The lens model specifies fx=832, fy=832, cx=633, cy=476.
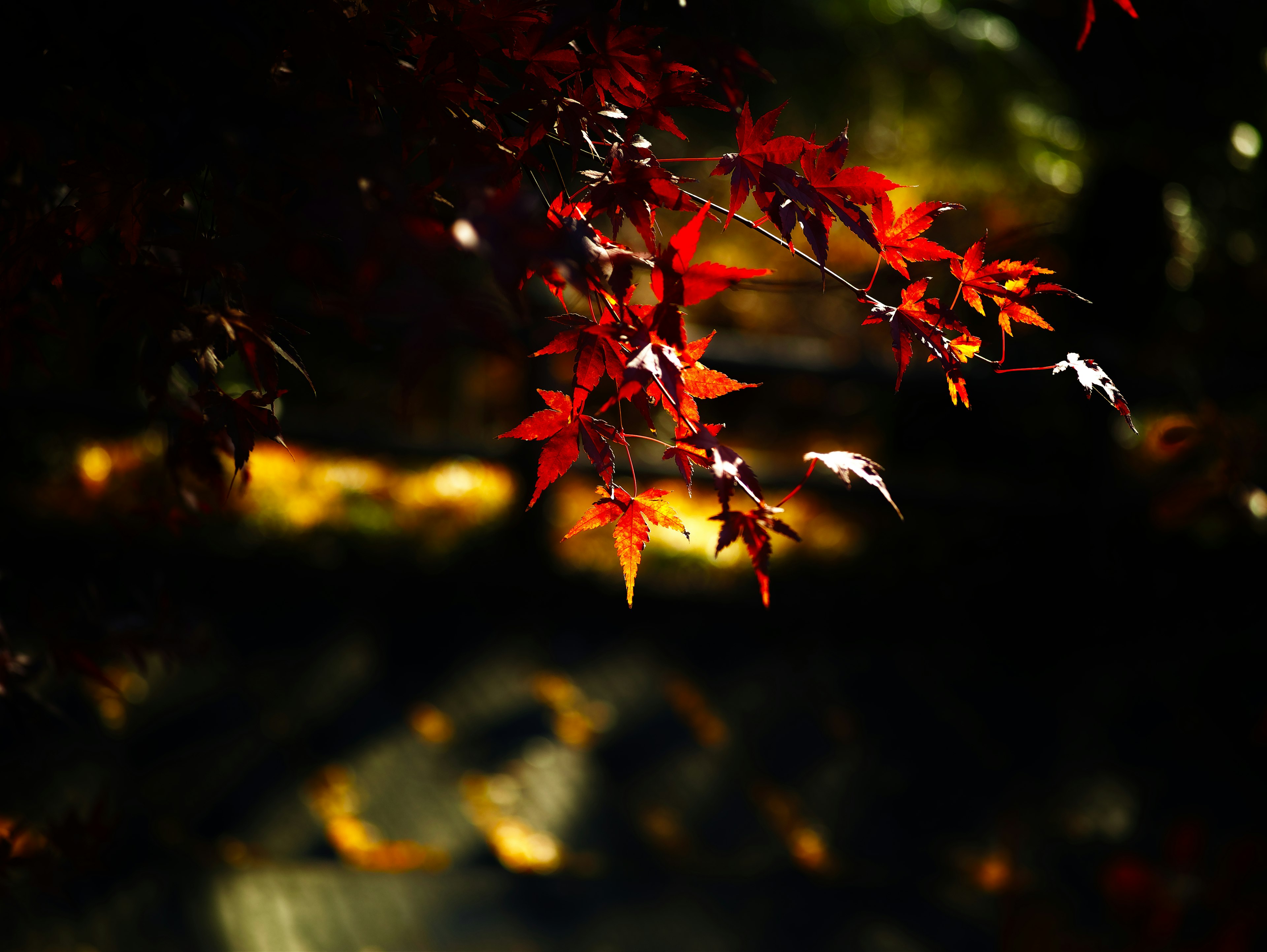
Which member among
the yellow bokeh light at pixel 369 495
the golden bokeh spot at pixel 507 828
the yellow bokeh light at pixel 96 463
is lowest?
the yellow bokeh light at pixel 96 463

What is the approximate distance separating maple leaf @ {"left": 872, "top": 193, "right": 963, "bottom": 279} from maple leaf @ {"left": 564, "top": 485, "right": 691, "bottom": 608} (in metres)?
0.43

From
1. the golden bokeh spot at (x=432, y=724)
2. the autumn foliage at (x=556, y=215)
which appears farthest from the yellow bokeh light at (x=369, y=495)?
the autumn foliage at (x=556, y=215)

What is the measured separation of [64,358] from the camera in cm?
546

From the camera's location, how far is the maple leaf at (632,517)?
3.58ft

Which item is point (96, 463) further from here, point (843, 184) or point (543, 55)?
point (843, 184)

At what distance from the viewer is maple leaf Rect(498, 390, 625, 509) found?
1.06 metres

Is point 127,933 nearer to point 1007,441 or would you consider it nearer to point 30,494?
point 30,494

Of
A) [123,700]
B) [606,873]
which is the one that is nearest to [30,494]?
[123,700]

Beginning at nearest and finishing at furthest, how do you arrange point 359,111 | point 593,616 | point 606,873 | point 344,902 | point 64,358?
point 359,111, point 344,902, point 606,873, point 593,616, point 64,358

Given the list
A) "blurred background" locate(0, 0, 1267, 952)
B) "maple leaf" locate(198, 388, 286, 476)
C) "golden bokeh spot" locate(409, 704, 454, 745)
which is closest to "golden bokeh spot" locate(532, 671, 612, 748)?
"blurred background" locate(0, 0, 1267, 952)

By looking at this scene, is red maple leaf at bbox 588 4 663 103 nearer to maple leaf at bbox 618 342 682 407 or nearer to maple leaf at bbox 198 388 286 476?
maple leaf at bbox 618 342 682 407

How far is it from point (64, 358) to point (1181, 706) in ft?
22.7

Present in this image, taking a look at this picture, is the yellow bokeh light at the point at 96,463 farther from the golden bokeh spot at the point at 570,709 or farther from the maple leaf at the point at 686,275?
the maple leaf at the point at 686,275

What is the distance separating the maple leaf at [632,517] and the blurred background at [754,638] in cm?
35
